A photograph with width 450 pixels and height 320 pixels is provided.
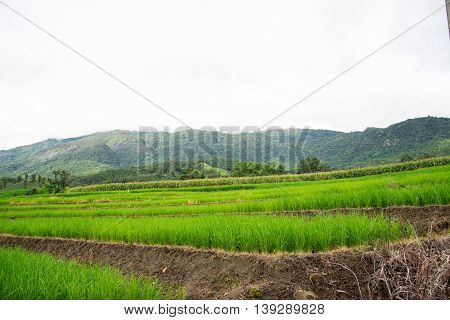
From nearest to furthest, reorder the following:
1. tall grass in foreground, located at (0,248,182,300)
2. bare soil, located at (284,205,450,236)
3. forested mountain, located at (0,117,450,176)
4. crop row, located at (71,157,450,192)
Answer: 1. tall grass in foreground, located at (0,248,182,300)
2. bare soil, located at (284,205,450,236)
3. crop row, located at (71,157,450,192)
4. forested mountain, located at (0,117,450,176)

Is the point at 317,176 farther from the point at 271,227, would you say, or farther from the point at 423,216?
the point at 271,227

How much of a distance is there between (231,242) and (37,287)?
2912 mm

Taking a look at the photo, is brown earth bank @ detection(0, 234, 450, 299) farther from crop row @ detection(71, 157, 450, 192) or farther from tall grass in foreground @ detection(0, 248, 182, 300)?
crop row @ detection(71, 157, 450, 192)

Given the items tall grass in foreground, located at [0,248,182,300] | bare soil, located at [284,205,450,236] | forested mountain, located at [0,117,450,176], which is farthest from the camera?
forested mountain, located at [0,117,450,176]

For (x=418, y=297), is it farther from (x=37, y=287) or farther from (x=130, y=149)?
(x=130, y=149)

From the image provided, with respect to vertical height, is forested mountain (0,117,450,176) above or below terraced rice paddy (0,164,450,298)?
above

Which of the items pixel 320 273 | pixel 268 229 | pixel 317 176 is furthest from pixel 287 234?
pixel 317 176

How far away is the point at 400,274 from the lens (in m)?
3.46

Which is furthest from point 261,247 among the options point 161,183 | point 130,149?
point 130,149

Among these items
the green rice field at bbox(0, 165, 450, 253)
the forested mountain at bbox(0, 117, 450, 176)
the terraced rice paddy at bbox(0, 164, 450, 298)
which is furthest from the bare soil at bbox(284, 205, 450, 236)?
the forested mountain at bbox(0, 117, 450, 176)

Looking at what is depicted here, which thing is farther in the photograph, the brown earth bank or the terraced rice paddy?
the terraced rice paddy

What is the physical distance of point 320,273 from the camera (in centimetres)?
367

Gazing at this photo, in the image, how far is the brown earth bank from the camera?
10.4ft

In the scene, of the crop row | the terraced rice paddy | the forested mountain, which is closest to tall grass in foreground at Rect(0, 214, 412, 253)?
the terraced rice paddy
